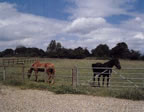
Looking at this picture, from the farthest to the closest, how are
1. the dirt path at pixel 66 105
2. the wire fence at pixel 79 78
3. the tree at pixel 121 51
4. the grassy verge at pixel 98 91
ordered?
1. the tree at pixel 121 51
2. the wire fence at pixel 79 78
3. the grassy verge at pixel 98 91
4. the dirt path at pixel 66 105

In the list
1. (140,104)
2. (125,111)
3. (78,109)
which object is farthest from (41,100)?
(140,104)

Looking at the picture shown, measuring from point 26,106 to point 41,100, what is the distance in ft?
2.71

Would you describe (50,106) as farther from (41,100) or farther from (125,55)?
(125,55)

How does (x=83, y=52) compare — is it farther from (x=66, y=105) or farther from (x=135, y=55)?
(x=66, y=105)

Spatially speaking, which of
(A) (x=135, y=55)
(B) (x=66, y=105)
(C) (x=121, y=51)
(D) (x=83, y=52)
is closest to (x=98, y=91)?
(B) (x=66, y=105)

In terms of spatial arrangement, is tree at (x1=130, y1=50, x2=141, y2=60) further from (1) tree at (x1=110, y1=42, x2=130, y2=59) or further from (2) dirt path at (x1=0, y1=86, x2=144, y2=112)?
(2) dirt path at (x1=0, y1=86, x2=144, y2=112)

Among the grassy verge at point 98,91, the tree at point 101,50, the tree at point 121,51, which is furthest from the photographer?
the tree at point 101,50

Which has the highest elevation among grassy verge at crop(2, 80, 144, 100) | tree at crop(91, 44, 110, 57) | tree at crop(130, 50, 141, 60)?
tree at crop(91, 44, 110, 57)

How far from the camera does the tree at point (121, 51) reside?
57.8 meters

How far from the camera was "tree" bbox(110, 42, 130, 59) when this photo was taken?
57.8 metres

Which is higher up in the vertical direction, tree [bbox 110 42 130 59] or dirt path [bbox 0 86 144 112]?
tree [bbox 110 42 130 59]

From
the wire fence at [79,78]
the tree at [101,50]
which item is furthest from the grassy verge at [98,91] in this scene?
the tree at [101,50]

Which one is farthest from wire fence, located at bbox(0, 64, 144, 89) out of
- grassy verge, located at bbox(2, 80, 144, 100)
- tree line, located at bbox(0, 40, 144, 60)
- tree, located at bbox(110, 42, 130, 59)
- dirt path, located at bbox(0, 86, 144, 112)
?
tree, located at bbox(110, 42, 130, 59)

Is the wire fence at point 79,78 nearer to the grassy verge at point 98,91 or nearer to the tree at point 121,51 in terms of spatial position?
the grassy verge at point 98,91
